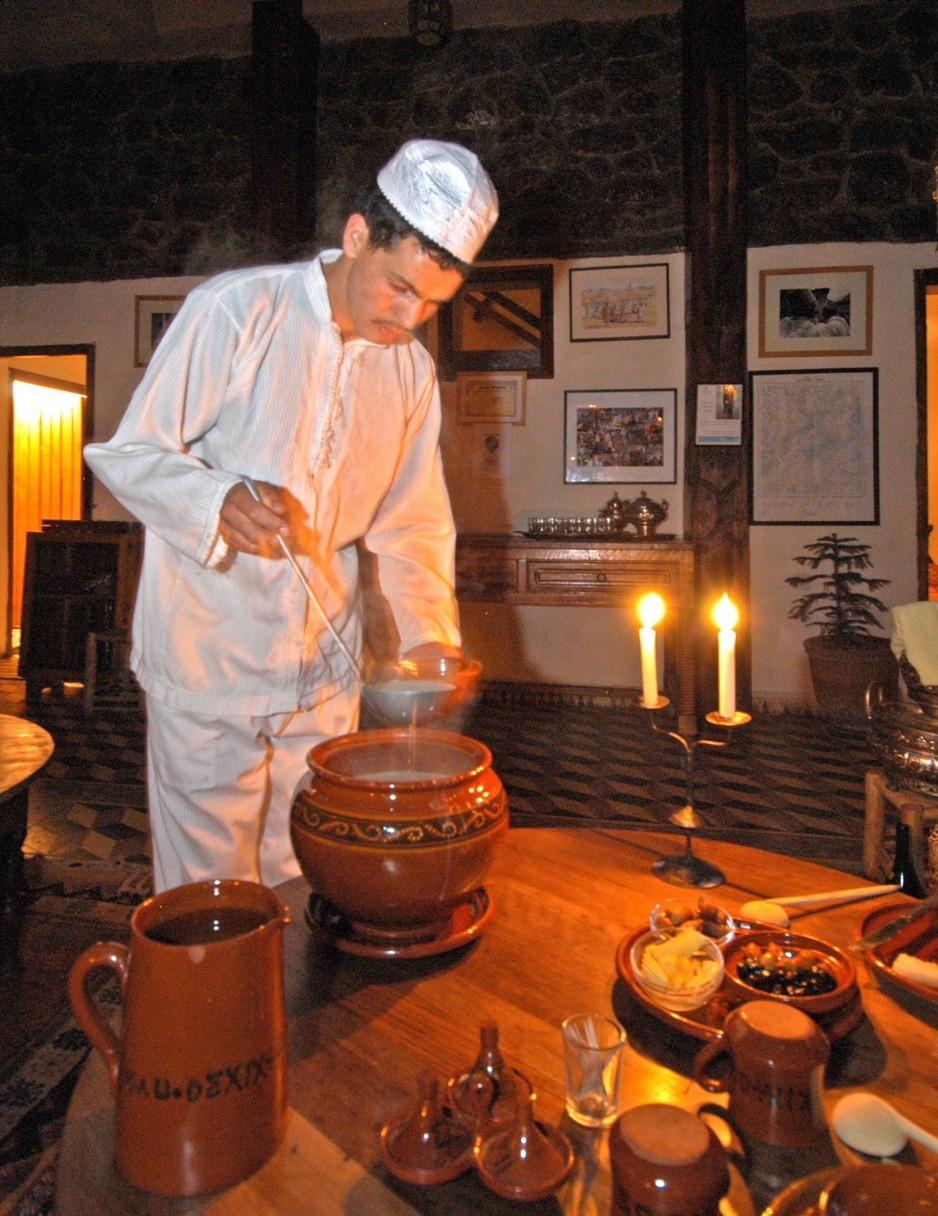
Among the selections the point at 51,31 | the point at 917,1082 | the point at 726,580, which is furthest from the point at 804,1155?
the point at 51,31

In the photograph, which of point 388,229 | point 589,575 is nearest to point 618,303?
point 589,575

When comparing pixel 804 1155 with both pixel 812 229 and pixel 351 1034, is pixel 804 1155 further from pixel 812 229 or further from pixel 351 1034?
pixel 812 229

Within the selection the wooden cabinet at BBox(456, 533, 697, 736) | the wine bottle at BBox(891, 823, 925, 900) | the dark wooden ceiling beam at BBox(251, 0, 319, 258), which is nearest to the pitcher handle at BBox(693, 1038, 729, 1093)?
the wine bottle at BBox(891, 823, 925, 900)

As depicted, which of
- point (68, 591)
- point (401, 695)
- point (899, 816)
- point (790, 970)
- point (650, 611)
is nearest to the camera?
point (790, 970)

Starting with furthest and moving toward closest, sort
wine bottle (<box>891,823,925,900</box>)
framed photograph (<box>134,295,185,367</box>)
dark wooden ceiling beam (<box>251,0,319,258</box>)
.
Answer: framed photograph (<box>134,295,185,367</box>) → dark wooden ceiling beam (<box>251,0,319,258</box>) → wine bottle (<box>891,823,925,900</box>)

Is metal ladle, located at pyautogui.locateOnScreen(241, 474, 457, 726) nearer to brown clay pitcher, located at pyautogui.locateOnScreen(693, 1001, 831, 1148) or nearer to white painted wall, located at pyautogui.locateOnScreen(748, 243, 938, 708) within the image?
brown clay pitcher, located at pyautogui.locateOnScreen(693, 1001, 831, 1148)

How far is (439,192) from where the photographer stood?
3.85 feet

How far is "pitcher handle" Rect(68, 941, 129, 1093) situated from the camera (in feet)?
2.16

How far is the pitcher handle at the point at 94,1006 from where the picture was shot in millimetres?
660

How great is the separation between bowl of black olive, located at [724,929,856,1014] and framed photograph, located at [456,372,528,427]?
4.70 m

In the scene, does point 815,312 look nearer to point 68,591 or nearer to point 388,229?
point 388,229

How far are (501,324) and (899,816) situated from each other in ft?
13.3

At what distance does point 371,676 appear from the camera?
122 cm

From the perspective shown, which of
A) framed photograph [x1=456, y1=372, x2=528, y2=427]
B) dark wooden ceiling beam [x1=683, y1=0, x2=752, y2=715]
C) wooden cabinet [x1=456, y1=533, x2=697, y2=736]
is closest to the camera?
wooden cabinet [x1=456, y1=533, x2=697, y2=736]
